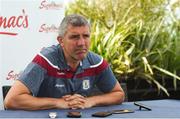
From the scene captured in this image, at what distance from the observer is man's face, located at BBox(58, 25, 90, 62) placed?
9.13ft

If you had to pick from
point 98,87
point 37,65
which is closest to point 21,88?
point 37,65

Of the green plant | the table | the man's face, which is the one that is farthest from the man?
the green plant

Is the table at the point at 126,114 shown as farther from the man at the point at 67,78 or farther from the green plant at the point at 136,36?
the green plant at the point at 136,36

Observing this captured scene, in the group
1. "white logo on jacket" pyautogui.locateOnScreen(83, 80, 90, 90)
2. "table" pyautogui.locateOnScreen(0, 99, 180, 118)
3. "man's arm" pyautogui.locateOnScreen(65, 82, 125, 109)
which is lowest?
"table" pyautogui.locateOnScreen(0, 99, 180, 118)

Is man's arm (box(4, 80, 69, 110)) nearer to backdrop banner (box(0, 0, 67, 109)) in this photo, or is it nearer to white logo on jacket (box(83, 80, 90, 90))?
white logo on jacket (box(83, 80, 90, 90))

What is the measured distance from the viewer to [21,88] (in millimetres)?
2648

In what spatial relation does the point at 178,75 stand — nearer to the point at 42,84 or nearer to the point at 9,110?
the point at 42,84

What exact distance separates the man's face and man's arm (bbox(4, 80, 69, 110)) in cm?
37

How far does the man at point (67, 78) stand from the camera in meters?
2.59

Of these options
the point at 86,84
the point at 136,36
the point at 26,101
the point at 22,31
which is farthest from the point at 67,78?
the point at 136,36

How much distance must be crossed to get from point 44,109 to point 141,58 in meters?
2.23

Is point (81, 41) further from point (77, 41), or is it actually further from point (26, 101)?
point (26, 101)

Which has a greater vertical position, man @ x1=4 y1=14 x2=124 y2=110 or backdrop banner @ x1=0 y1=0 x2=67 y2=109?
backdrop banner @ x1=0 y1=0 x2=67 y2=109

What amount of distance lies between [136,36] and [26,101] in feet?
7.94
